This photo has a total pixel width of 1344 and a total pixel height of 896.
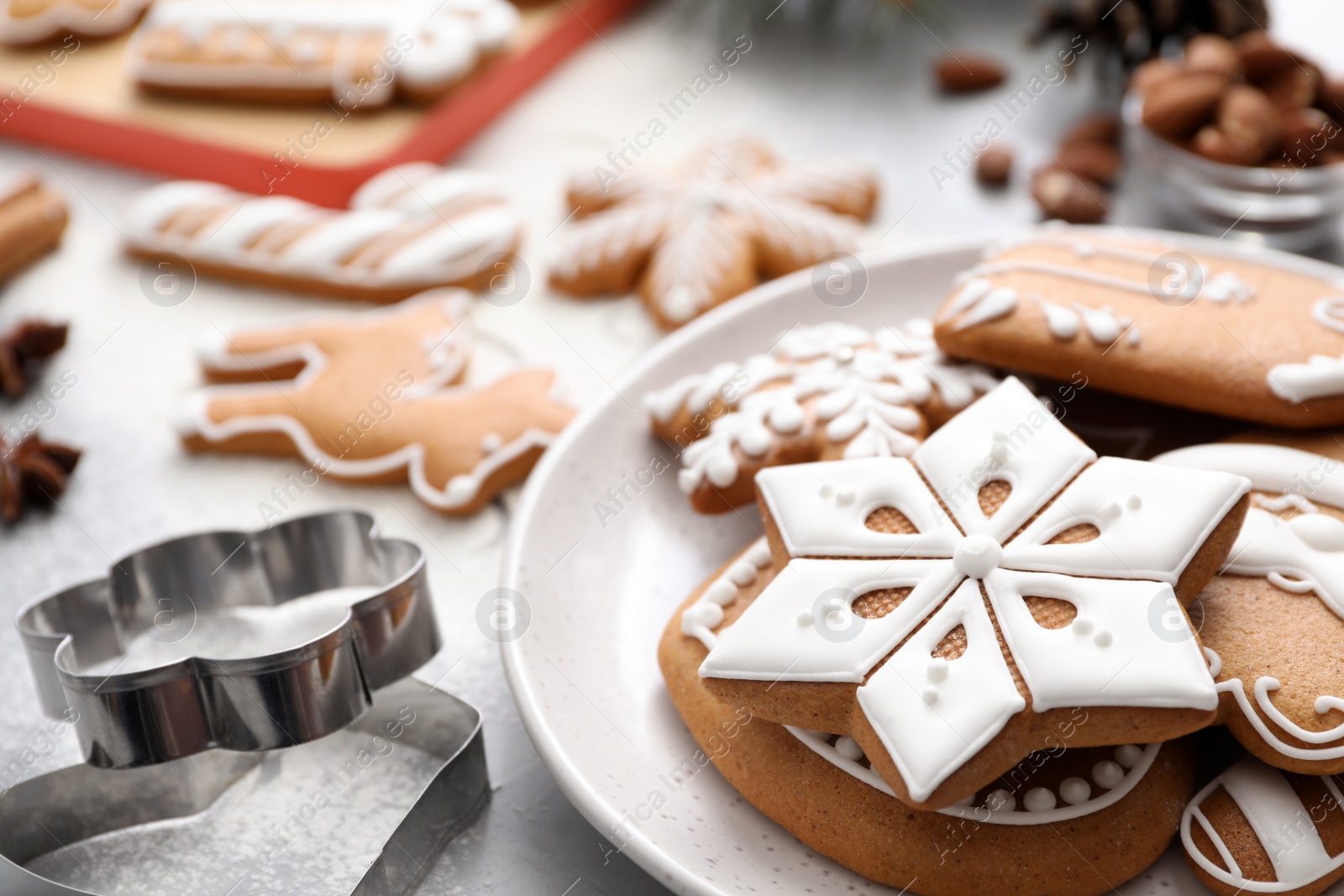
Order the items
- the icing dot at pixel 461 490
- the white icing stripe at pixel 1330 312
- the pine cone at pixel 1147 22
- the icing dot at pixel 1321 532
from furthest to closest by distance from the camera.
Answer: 1. the pine cone at pixel 1147 22
2. the icing dot at pixel 461 490
3. the white icing stripe at pixel 1330 312
4. the icing dot at pixel 1321 532

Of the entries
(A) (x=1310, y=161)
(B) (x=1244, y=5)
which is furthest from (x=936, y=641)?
(B) (x=1244, y=5)

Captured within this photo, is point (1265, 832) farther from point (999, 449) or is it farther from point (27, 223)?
point (27, 223)

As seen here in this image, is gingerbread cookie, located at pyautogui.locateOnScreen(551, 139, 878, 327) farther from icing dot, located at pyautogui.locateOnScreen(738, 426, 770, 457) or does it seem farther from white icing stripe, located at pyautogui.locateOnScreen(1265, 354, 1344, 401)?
white icing stripe, located at pyautogui.locateOnScreen(1265, 354, 1344, 401)

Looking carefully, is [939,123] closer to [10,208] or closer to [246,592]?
[246,592]

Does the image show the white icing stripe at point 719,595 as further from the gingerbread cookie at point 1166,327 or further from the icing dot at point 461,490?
the icing dot at point 461,490

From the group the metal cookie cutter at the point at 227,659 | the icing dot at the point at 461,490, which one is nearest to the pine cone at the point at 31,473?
the metal cookie cutter at the point at 227,659

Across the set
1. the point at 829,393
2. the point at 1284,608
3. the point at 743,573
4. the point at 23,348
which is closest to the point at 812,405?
the point at 829,393
